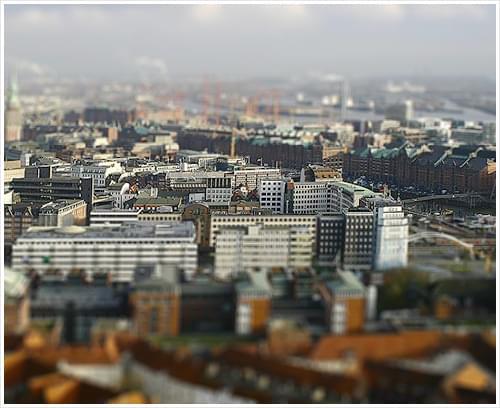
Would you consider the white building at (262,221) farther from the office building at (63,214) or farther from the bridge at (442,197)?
the bridge at (442,197)

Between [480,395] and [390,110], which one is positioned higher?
[390,110]

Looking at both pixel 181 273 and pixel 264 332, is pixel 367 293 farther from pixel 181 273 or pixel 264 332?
pixel 181 273

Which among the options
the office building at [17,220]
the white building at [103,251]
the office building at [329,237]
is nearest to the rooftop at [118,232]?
the white building at [103,251]

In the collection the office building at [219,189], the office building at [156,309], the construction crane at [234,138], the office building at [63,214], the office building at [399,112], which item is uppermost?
the office building at [399,112]

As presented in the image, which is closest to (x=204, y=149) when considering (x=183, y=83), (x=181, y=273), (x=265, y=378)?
(x=181, y=273)

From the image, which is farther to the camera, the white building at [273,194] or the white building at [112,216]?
the white building at [273,194]

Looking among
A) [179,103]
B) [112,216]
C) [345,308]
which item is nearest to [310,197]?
[112,216]

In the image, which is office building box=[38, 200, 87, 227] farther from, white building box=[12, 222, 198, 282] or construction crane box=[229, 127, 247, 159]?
construction crane box=[229, 127, 247, 159]
